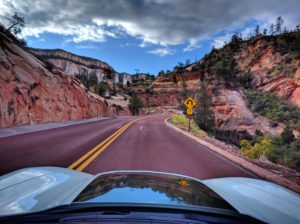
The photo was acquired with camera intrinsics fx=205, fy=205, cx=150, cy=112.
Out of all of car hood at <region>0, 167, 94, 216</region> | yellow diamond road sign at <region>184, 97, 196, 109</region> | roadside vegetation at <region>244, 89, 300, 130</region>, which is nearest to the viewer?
car hood at <region>0, 167, 94, 216</region>

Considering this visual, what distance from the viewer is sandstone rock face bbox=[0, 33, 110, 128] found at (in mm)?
14992

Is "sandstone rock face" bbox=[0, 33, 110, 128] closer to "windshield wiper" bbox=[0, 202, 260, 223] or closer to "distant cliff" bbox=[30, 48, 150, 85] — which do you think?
"windshield wiper" bbox=[0, 202, 260, 223]

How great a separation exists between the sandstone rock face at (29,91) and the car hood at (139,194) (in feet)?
45.2

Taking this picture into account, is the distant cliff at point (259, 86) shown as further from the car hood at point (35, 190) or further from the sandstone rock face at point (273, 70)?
the car hood at point (35, 190)

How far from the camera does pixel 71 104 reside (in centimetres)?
2617

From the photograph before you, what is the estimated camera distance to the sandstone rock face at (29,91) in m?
15.0

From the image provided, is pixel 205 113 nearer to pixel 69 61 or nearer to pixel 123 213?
pixel 123 213

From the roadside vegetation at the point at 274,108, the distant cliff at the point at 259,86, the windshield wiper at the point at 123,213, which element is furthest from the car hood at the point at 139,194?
the distant cliff at the point at 259,86

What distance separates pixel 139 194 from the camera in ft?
6.68

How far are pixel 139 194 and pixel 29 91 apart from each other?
19146 millimetres

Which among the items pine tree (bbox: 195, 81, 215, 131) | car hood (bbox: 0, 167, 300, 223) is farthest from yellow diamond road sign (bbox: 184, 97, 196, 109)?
pine tree (bbox: 195, 81, 215, 131)

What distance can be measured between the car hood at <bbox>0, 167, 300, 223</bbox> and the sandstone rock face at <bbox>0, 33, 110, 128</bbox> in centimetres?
1378

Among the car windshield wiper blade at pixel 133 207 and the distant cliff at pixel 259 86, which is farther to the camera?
the distant cliff at pixel 259 86

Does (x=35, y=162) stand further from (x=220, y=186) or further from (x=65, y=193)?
(x=220, y=186)
